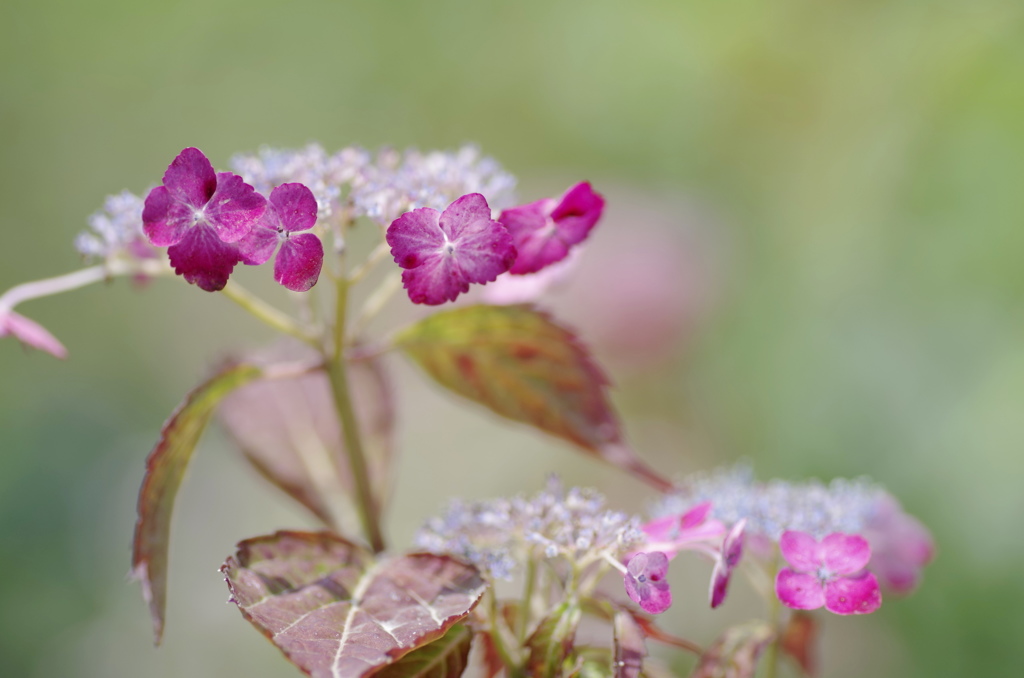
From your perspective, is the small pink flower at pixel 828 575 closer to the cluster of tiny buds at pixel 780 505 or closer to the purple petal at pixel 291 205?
the cluster of tiny buds at pixel 780 505

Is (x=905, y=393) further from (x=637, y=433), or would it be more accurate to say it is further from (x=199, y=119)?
(x=199, y=119)

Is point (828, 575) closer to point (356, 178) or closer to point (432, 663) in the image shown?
point (432, 663)

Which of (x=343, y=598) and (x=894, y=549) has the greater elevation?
(x=894, y=549)

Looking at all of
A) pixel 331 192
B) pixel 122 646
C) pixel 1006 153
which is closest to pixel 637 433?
pixel 1006 153

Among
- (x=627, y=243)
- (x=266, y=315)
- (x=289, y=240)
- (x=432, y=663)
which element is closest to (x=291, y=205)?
(x=289, y=240)

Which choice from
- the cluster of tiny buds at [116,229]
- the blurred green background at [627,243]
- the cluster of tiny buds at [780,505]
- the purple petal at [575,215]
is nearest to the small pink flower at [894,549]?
the cluster of tiny buds at [780,505]
